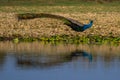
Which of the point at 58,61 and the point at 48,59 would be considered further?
the point at 48,59

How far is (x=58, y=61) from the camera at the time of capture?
19.1m

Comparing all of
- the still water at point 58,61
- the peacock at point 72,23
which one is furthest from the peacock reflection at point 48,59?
the peacock at point 72,23

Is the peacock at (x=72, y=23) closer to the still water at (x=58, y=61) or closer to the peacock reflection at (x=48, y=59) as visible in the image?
the still water at (x=58, y=61)

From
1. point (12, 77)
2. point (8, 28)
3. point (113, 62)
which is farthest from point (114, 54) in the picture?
point (8, 28)

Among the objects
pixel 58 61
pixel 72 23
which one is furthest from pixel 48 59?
pixel 72 23

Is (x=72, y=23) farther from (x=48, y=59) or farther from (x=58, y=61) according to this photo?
(x=58, y=61)

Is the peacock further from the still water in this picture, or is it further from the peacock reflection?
the peacock reflection

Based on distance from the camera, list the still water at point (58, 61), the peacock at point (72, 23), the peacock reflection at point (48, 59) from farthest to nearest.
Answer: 1. the peacock at point (72, 23)
2. the peacock reflection at point (48, 59)
3. the still water at point (58, 61)

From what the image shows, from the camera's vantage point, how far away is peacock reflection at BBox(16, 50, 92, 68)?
61.1ft

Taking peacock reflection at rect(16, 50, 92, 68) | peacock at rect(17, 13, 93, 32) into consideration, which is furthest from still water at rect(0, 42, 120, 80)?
peacock at rect(17, 13, 93, 32)

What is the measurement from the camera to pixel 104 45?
898 inches

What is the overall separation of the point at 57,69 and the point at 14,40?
6.40m

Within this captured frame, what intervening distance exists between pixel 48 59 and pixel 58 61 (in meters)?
0.48

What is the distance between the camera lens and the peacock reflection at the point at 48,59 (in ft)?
61.1
